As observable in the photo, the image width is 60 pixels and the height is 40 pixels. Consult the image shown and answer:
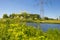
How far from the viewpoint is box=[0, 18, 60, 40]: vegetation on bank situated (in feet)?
12.7

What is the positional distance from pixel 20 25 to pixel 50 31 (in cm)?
101

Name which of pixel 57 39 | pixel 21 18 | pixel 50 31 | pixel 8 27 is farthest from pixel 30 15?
pixel 57 39

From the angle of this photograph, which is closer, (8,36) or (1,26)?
(8,36)

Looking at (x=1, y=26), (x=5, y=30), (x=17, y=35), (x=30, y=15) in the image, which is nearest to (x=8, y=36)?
(x=17, y=35)

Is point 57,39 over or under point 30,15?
under

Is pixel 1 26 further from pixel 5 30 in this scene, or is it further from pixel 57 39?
pixel 57 39

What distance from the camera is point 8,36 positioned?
3955 mm

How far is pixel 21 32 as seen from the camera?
4121mm

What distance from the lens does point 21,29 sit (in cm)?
459

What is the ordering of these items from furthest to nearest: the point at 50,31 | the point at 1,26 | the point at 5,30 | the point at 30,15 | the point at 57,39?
1. the point at 30,15
2. the point at 1,26
3. the point at 5,30
4. the point at 50,31
5. the point at 57,39

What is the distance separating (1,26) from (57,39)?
1.48 metres

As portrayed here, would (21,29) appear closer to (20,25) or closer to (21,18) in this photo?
(20,25)

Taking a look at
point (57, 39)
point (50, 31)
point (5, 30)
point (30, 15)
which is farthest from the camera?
point (30, 15)

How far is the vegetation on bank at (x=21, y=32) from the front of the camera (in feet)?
12.7
